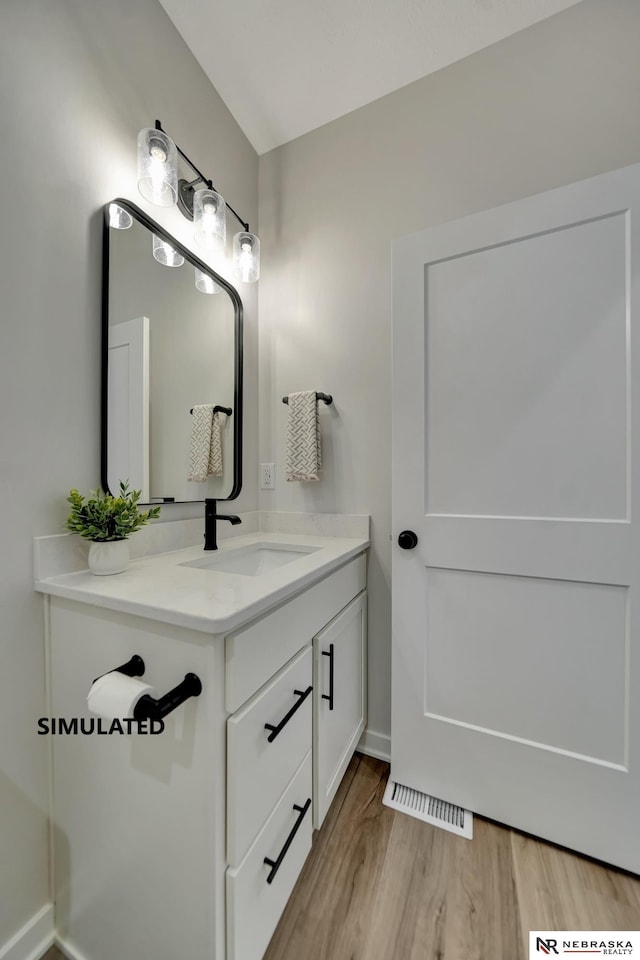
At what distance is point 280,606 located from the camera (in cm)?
84

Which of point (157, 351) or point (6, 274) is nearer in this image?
point (6, 274)

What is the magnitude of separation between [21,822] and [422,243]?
1.99 meters

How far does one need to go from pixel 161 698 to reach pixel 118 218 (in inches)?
48.7

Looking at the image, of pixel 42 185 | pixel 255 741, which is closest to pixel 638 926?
pixel 255 741

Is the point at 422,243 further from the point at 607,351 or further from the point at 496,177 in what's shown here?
the point at 607,351

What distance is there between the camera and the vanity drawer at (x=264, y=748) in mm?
680

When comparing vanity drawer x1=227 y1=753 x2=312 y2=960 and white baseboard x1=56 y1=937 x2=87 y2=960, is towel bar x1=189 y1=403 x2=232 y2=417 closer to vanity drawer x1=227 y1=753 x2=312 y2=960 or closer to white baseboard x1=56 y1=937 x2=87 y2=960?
vanity drawer x1=227 y1=753 x2=312 y2=960

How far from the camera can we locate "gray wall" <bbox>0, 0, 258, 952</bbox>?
2.72ft

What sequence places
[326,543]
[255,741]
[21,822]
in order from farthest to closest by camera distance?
[326,543] < [21,822] < [255,741]

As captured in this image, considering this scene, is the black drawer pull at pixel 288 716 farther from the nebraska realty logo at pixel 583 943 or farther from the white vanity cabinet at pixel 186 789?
the nebraska realty logo at pixel 583 943

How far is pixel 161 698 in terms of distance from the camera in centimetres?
65

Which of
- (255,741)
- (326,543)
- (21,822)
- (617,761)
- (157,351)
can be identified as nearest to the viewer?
(255,741)

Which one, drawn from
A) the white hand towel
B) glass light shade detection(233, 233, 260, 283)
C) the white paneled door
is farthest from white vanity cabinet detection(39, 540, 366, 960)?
glass light shade detection(233, 233, 260, 283)

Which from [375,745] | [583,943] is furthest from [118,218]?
[583,943]
